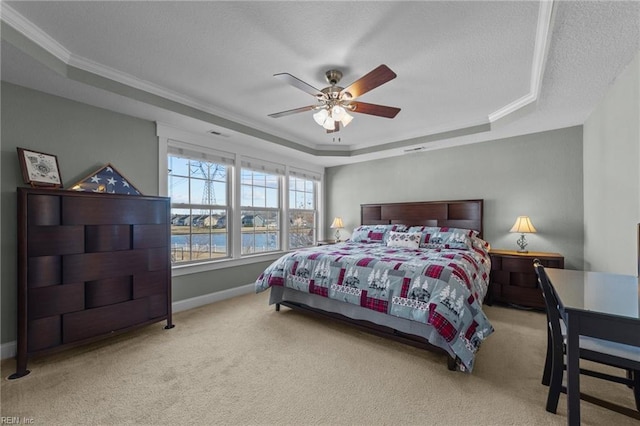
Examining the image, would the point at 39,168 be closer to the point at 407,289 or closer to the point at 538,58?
the point at 407,289

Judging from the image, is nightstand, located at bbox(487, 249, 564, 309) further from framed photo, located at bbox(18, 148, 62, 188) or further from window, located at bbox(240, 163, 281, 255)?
framed photo, located at bbox(18, 148, 62, 188)

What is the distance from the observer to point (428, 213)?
461 cm

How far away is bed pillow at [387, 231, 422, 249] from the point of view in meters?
3.93

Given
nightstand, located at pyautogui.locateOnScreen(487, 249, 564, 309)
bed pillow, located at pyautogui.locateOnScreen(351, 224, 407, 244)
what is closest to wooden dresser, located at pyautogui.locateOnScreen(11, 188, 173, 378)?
bed pillow, located at pyautogui.locateOnScreen(351, 224, 407, 244)

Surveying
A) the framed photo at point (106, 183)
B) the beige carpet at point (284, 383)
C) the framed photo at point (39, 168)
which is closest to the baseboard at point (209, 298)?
the beige carpet at point (284, 383)

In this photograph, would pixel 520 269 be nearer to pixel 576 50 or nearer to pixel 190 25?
pixel 576 50

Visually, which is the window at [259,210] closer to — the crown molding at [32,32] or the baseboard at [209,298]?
the baseboard at [209,298]

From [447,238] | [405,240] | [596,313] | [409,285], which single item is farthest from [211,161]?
[596,313]

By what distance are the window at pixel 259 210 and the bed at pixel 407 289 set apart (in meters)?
1.33

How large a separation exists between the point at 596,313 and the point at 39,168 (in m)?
3.94

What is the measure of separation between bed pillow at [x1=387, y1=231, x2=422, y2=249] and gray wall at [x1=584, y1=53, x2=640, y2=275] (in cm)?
186

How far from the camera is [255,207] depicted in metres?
4.60

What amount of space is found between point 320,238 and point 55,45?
4.72 metres

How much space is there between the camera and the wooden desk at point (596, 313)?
115 cm
